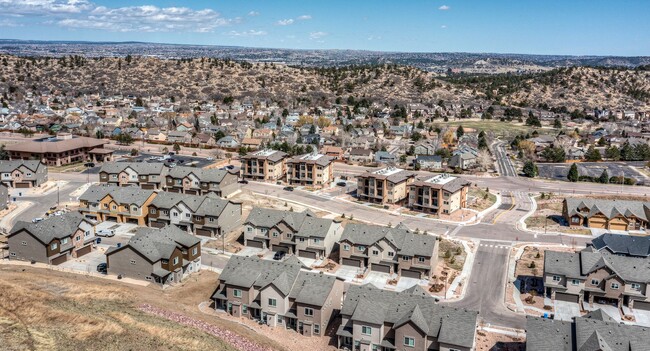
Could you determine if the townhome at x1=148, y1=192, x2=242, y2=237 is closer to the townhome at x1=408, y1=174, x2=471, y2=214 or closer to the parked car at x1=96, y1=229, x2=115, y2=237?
the parked car at x1=96, y1=229, x2=115, y2=237

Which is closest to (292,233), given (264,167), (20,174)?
(264,167)

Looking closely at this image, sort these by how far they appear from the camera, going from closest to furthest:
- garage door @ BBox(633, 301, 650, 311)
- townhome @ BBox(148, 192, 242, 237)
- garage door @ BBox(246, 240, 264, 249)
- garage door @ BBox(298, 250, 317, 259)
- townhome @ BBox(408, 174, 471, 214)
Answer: garage door @ BBox(633, 301, 650, 311) < garage door @ BBox(298, 250, 317, 259) < garage door @ BBox(246, 240, 264, 249) < townhome @ BBox(148, 192, 242, 237) < townhome @ BBox(408, 174, 471, 214)

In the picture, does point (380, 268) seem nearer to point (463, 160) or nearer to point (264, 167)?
point (264, 167)

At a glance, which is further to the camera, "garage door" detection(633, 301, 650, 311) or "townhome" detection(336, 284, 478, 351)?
"garage door" detection(633, 301, 650, 311)

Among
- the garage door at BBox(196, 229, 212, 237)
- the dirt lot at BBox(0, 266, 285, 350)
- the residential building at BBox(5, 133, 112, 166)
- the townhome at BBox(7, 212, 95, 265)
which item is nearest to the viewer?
the dirt lot at BBox(0, 266, 285, 350)

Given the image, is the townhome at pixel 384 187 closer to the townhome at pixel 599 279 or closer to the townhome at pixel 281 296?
the townhome at pixel 599 279

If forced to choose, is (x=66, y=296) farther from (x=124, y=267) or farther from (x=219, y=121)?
(x=219, y=121)

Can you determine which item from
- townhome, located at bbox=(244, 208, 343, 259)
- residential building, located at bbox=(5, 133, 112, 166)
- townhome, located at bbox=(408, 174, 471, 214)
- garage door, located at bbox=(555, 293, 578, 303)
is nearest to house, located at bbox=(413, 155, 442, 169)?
townhome, located at bbox=(408, 174, 471, 214)
